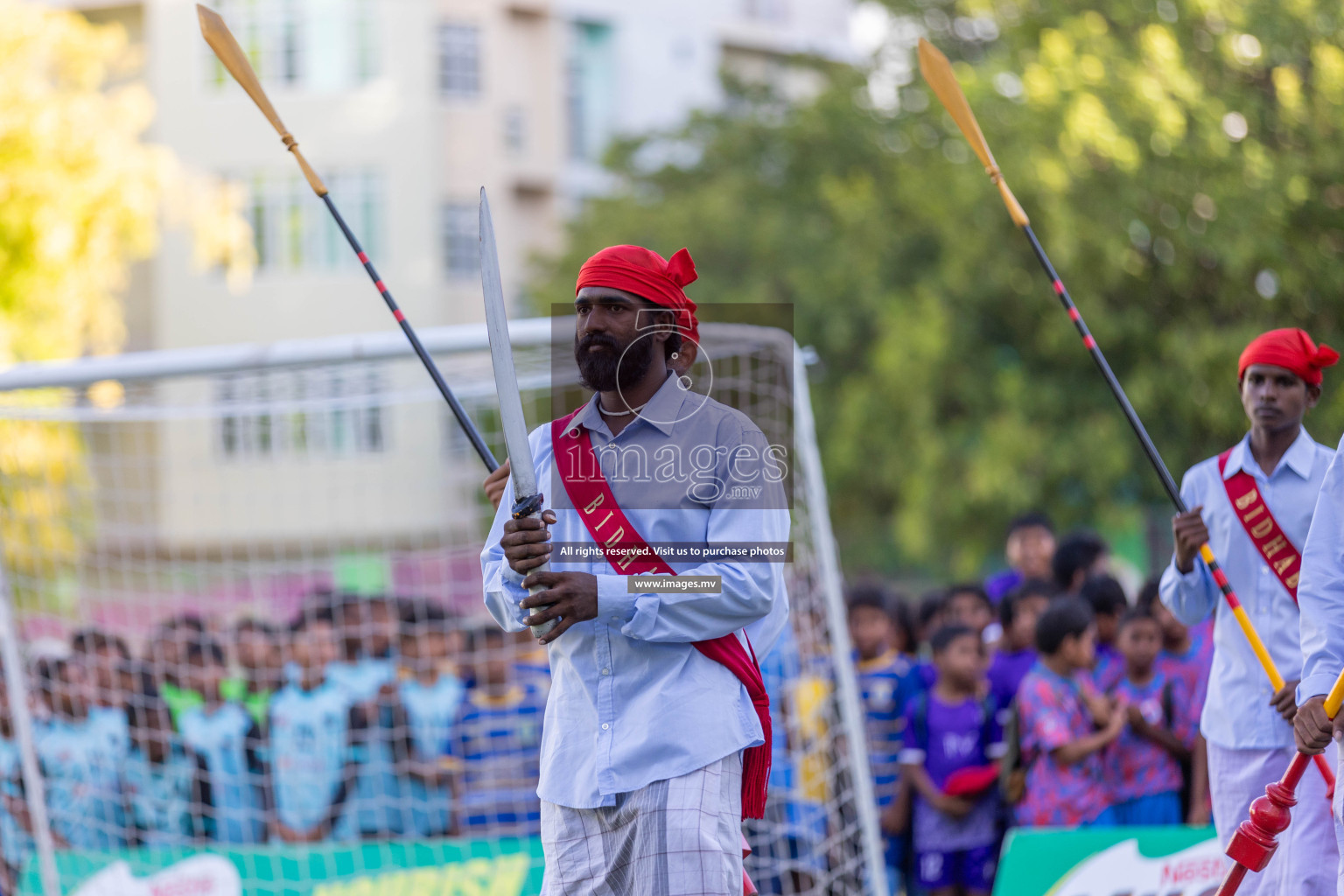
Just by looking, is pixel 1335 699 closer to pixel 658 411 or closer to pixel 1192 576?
pixel 1192 576

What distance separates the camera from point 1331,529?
139 inches

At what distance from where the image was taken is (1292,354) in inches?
170

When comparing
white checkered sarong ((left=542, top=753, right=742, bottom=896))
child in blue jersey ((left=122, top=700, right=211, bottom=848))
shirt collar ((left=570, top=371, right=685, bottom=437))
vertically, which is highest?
shirt collar ((left=570, top=371, right=685, bottom=437))

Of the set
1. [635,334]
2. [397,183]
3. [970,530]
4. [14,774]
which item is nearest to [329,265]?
[397,183]

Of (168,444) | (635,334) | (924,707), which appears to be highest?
(168,444)

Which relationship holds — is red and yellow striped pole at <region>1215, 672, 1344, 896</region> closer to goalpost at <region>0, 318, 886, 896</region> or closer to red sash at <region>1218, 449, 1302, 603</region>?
red sash at <region>1218, 449, 1302, 603</region>

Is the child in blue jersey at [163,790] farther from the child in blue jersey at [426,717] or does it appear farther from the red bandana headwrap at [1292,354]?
A: the red bandana headwrap at [1292,354]

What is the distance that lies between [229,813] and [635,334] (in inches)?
184

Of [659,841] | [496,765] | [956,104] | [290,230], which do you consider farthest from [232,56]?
[290,230]

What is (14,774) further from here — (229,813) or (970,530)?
(970,530)

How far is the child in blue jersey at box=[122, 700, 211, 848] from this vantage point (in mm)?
6961

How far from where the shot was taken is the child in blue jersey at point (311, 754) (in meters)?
6.85

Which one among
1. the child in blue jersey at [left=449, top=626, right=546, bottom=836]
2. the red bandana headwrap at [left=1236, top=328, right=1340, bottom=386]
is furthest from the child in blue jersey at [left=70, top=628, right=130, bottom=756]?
the red bandana headwrap at [left=1236, top=328, right=1340, bottom=386]

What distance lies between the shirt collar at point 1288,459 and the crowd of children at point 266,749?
3849mm
